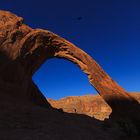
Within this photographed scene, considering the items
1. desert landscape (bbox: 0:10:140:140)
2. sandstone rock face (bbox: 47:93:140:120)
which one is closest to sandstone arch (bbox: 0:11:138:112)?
desert landscape (bbox: 0:10:140:140)

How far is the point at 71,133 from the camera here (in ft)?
36.0

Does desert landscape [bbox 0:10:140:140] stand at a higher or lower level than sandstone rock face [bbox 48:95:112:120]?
lower

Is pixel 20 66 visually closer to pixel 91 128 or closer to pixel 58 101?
pixel 91 128

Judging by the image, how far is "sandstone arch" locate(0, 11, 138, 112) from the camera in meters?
17.8

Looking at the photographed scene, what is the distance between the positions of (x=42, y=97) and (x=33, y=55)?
12.5 ft

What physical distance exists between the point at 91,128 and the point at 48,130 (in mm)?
2771

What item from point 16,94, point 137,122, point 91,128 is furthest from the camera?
point 137,122

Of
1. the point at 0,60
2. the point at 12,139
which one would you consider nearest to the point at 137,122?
Answer: the point at 0,60

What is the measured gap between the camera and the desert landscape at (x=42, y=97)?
1091 centimetres

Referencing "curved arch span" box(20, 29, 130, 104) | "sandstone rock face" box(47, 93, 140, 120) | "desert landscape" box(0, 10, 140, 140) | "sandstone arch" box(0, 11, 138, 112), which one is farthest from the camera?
"sandstone rock face" box(47, 93, 140, 120)

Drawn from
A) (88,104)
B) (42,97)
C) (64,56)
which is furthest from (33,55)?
(88,104)

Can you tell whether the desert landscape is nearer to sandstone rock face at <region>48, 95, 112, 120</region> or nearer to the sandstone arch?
the sandstone arch

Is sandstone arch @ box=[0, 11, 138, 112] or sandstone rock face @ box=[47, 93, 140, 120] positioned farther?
sandstone rock face @ box=[47, 93, 140, 120]

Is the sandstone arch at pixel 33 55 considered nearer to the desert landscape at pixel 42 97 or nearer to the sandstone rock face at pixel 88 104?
the desert landscape at pixel 42 97
